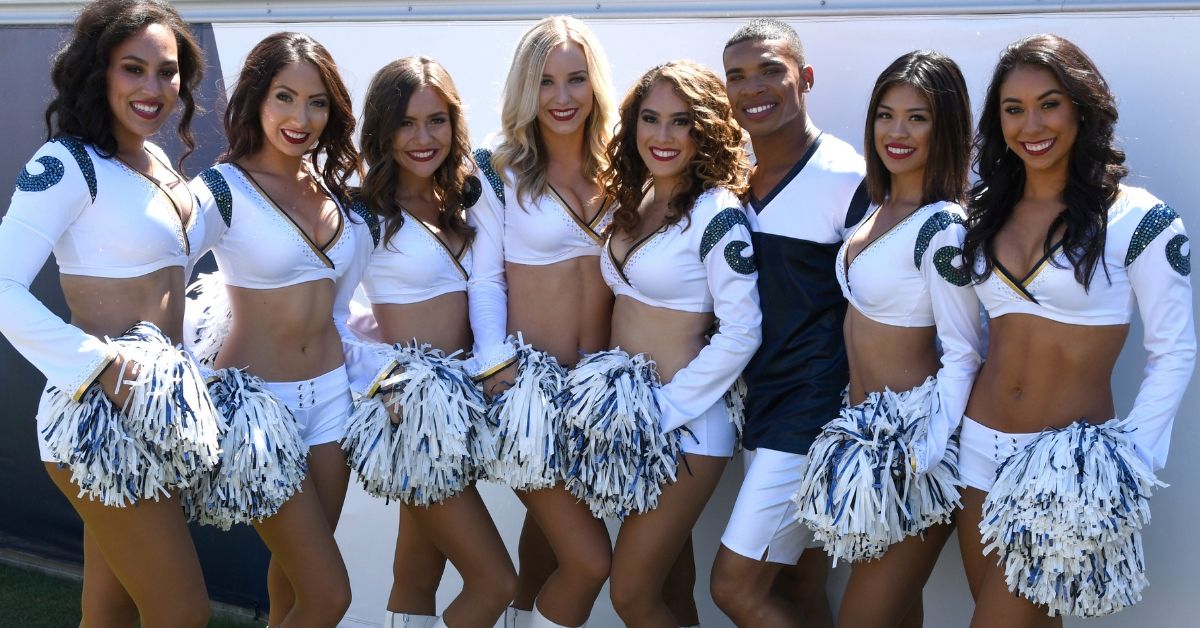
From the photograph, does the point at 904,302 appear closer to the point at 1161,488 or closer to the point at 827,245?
the point at 827,245

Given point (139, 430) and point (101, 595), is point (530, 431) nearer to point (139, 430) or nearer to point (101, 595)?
point (139, 430)

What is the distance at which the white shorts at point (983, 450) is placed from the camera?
2.81 metres

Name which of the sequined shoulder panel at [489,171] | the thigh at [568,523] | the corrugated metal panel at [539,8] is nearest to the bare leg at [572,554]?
the thigh at [568,523]

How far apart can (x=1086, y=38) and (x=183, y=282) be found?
2.44 m

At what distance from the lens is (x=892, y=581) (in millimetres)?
3004

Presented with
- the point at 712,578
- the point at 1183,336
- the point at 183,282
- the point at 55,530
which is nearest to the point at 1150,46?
the point at 1183,336

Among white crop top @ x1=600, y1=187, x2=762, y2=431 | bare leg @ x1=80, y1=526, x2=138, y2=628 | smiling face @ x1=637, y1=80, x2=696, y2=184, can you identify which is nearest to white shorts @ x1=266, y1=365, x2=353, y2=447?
bare leg @ x1=80, y1=526, x2=138, y2=628

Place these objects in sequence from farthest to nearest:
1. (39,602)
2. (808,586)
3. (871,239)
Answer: (39,602)
(808,586)
(871,239)

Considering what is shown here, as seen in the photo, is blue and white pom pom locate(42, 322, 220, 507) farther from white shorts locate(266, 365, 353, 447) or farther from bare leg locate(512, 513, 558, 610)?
bare leg locate(512, 513, 558, 610)

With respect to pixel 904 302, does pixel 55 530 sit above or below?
below

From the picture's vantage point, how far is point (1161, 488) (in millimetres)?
3096

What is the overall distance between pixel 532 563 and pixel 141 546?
128 centimetres

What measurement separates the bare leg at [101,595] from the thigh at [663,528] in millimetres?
1304

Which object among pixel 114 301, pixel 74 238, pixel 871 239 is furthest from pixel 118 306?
pixel 871 239
